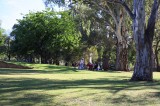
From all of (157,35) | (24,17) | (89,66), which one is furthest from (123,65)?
(24,17)

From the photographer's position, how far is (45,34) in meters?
55.9

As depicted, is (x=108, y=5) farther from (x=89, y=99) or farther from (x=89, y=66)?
(x=89, y=99)

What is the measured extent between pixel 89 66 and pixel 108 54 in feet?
105

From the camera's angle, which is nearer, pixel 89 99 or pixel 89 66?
pixel 89 99

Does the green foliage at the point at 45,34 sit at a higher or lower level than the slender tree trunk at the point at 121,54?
higher

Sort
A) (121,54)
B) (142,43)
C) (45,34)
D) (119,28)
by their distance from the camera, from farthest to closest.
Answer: (45,34) < (121,54) < (119,28) < (142,43)

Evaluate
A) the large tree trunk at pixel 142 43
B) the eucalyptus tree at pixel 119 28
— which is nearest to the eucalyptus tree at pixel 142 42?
the large tree trunk at pixel 142 43

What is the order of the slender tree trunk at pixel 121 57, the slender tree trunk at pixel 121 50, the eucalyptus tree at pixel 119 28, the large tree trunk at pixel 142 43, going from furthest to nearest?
the slender tree trunk at pixel 121 57 < the slender tree trunk at pixel 121 50 < the eucalyptus tree at pixel 119 28 < the large tree trunk at pixel 142 43

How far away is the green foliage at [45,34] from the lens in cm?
5562

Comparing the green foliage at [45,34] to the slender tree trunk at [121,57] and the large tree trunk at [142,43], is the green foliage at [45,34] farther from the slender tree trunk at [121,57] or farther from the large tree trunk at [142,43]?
the large tree trunk at [142,43]

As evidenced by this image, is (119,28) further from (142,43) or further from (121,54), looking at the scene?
(142,43)

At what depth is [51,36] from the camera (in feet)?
183

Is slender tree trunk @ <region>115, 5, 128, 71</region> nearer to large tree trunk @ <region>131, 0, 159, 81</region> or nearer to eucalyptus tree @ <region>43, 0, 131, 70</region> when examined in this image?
eucalyptus tree @ <region>43, 0, 131, 70</region>

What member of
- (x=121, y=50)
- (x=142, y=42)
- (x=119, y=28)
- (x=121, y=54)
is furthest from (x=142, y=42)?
(x=121, y=54)
